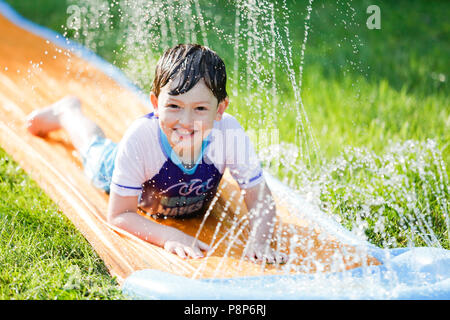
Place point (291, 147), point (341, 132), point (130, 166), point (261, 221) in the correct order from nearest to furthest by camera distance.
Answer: point (130, 166)
point (261, 221)
point (291, 147)
point (341, 132)

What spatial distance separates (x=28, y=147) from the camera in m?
3.64

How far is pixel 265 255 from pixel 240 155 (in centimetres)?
51

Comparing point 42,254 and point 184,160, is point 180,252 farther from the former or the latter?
point 42,254

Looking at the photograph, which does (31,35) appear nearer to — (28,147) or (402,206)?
(28,147)

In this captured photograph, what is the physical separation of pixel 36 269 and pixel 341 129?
8.16ft

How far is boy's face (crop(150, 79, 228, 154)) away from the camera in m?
2.51

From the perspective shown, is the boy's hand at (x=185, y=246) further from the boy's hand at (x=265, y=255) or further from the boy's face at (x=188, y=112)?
the boy's face at (x=188, y=112)

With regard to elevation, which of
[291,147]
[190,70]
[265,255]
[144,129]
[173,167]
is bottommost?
[265,255]

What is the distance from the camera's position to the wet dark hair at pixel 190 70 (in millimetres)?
2500

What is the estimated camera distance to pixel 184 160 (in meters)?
2.80

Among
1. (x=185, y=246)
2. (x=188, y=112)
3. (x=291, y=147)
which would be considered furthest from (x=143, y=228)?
(x=291, y=147)

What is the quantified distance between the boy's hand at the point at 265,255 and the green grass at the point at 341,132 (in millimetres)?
553

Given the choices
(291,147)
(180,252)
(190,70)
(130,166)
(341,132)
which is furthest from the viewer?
(341,132)

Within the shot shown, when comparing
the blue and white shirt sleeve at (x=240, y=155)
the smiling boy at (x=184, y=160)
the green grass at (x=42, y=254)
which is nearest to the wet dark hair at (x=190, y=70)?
the smiling boy at (x=184, y=160)
